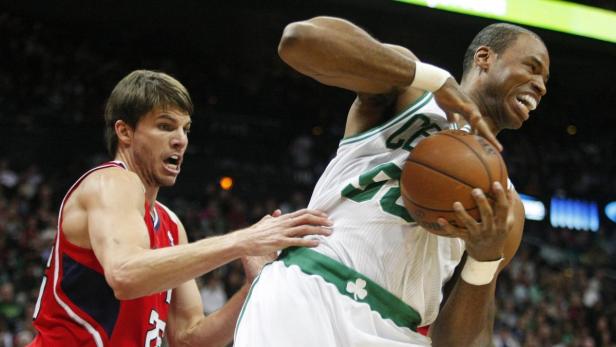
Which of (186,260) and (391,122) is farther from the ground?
(391,122)

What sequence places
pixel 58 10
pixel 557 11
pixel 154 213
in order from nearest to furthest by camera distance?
1. pixel 154 213
2. pixel 557 11
3. pixel 58 10

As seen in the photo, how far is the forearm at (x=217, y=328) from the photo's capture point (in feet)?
10.3

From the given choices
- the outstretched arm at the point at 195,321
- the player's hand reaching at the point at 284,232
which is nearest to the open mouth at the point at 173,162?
the outstretched arm at the point at 195,321

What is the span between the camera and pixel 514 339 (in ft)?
34.6

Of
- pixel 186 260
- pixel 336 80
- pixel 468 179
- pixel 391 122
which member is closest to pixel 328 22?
pixel 336 80

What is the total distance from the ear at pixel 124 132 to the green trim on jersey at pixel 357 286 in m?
1.08

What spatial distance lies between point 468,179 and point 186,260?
1.00 m

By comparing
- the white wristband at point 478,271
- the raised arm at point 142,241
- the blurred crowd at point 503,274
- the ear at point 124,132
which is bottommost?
the blurred crowd at point 503,274

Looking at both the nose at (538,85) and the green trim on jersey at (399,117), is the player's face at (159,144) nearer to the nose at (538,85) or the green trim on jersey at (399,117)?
the green trim on jersey at (399,117)

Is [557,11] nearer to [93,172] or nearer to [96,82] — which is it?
[96,82]

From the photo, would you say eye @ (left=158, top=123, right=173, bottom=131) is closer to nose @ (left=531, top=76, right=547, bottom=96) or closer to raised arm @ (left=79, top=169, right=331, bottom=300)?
raised arm @ (left=79, top=169, right=331, bottom=300)

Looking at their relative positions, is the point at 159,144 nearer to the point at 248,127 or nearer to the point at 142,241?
the point at 142,241

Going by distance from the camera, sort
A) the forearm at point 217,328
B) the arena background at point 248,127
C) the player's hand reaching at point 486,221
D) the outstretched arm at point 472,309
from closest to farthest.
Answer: the player's hand reaching at point 486,221 < the outstretched arm at point 472,309 < the forearm at point 217,328 < the arena background at point 248,127

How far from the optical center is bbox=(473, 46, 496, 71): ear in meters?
2.62
